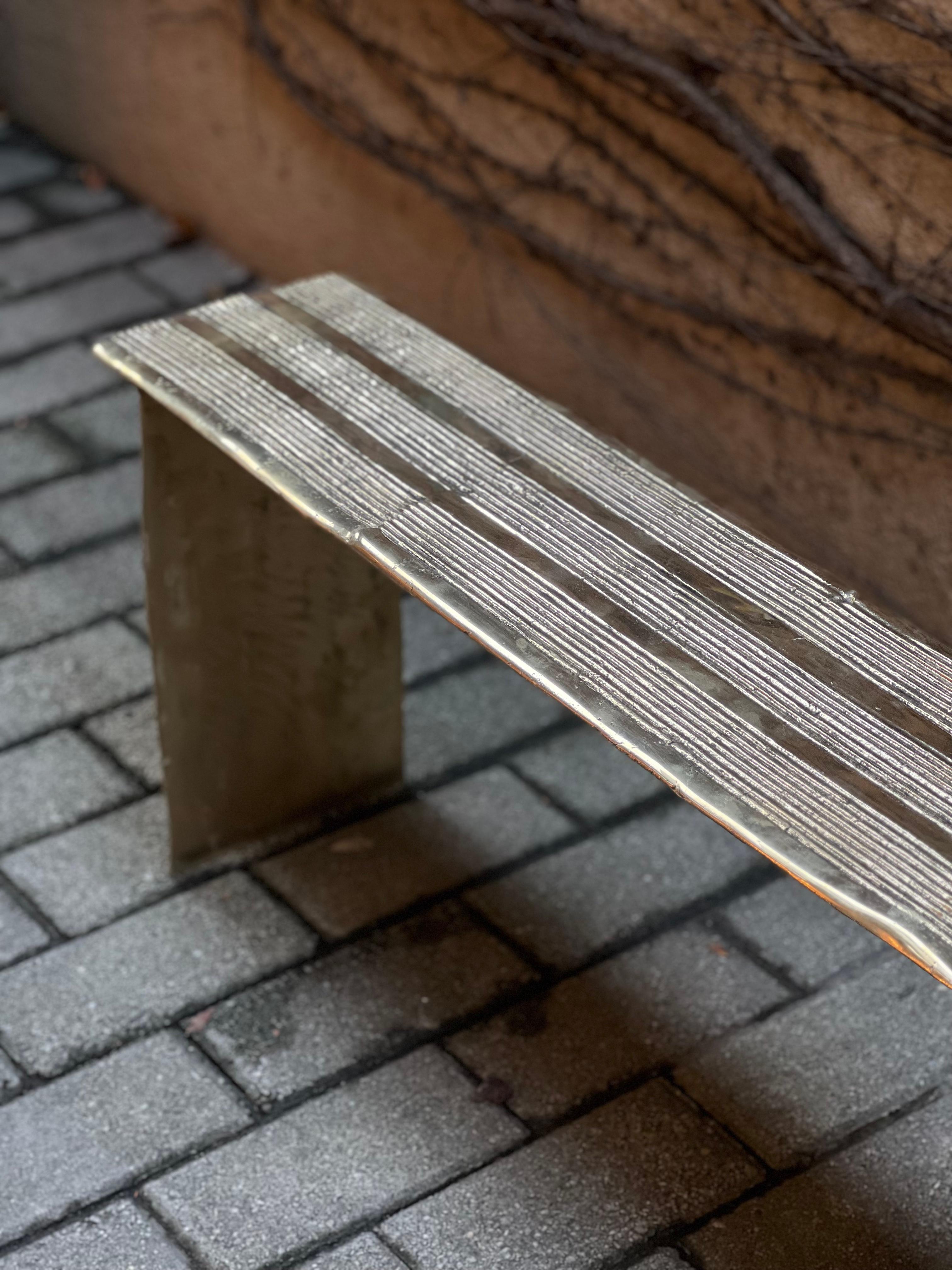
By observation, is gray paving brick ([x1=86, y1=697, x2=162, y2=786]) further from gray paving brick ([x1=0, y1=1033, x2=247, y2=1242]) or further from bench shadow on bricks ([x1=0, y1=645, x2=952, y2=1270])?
gray paving brick ([x1=0, y1=1033, x2=247, y2=1242])

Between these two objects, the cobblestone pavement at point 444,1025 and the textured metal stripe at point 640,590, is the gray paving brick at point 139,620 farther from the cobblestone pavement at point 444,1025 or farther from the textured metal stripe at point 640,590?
the textured metal stripe at point 640,590

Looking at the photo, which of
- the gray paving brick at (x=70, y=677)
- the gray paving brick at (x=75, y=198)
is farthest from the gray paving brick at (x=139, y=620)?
the gray paving brick at (x=75, y=198)

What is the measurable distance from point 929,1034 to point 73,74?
324 cm

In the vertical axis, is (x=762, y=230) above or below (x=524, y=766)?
above

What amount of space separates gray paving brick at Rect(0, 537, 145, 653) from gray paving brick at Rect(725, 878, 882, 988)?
1227mm

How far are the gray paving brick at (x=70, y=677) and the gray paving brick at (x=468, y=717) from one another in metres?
0.46

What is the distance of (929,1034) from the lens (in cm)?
217

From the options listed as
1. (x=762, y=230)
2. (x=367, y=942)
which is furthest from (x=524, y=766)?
(x=762, y=230)

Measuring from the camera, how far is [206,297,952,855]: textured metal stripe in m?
1.46

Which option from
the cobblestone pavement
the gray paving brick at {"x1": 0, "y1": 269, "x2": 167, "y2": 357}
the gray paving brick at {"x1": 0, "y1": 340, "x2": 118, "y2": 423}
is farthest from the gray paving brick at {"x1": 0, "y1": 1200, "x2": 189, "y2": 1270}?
the gray paving brick at {"x1": 0, "y1": 269, "x2": 167, "y2": 357}

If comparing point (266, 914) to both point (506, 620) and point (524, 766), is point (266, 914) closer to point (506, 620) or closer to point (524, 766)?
point (524, 766)

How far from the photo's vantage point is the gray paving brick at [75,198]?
13.6 ft

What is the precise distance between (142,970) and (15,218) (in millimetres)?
2464

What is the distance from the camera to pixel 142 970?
87.8 inches
